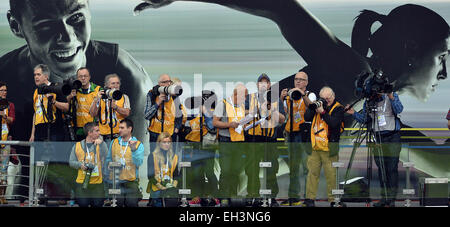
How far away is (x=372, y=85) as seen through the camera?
985 centimetres

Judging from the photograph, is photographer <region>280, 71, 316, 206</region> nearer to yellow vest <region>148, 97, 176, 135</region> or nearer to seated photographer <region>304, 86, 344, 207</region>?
seated photographer <region>304, 86, 344, 207</region>

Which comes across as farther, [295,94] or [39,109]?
[39,109]

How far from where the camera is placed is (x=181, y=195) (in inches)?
351

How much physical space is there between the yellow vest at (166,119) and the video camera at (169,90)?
4.3 inches

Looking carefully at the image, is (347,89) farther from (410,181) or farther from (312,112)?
Result: (410,181)

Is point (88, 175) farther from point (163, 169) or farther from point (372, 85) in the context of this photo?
point (372, 85)

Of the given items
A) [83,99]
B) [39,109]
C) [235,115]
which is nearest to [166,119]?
[235,115]

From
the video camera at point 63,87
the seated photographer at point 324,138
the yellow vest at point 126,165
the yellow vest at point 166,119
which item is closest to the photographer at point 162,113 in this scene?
the yellow vest at point 166,119

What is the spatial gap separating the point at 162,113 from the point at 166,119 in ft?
0.36

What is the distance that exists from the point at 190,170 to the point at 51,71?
312 centimetres

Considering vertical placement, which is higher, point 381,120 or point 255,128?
point 381,120

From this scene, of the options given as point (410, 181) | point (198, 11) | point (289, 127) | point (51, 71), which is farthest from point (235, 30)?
point (410, 181)

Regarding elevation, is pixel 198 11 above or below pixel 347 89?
above
